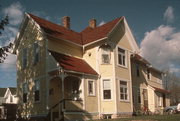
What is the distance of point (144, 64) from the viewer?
1380 inches

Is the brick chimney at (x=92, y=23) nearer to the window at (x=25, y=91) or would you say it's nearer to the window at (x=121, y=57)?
the window at (x=121, y=57)

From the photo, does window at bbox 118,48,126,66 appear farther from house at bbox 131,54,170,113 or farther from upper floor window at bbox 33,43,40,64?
upper floor window at bbox 33,43,40,64

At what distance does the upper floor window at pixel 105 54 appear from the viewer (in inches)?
1021

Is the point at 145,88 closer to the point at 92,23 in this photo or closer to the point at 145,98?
the point at 145,98

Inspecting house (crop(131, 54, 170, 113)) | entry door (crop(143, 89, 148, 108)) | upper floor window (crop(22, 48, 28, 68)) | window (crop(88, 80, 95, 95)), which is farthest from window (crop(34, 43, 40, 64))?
entry door (crop(143, 89, 148, 108))

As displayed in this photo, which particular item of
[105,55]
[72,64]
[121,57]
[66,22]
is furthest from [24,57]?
[121,57]

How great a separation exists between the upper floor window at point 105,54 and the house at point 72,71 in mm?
97

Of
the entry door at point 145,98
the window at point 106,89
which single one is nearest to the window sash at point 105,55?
the window at point 106,89

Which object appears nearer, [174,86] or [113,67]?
[113,67]

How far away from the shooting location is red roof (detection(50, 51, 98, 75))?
73.7 feet

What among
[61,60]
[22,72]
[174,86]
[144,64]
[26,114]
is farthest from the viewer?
[174,86]

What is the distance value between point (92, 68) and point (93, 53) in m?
1.49

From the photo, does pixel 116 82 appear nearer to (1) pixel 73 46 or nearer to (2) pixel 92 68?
(2) pixel 92 68

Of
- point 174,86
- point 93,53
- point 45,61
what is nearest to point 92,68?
point 93,53
